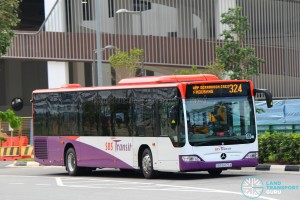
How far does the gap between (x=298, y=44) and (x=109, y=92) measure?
30677 mm

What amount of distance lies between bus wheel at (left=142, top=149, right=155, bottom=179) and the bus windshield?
66.1 inches

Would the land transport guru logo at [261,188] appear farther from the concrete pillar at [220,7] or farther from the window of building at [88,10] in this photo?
the concrete pillar at [220,7]

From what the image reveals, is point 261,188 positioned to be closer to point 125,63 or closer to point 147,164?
point 147,164

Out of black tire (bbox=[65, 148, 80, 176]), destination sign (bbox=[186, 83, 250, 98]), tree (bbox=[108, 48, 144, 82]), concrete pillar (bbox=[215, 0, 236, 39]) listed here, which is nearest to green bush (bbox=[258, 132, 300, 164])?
destination sign (bbox=[186, 83, 250, 98])

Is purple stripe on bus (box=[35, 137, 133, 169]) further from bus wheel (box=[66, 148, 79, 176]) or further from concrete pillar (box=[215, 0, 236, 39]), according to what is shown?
concrete pillar (box=[215, 0, 236, 39])

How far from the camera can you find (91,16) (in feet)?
171

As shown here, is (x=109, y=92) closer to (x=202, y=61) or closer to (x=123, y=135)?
(x=123, y=135)

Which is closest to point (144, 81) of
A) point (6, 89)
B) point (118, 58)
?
point (118, 58)

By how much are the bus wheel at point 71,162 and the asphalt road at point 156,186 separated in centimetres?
27

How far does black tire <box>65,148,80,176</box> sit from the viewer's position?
2952 centimetres

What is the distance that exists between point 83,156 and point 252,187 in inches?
386

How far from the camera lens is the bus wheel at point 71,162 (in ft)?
96.8

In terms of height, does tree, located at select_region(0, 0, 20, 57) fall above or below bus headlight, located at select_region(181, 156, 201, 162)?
above

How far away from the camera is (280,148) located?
1072 inches
